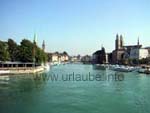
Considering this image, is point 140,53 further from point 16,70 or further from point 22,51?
point 16,70

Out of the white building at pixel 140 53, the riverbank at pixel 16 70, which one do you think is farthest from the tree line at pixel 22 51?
the white building at pixel 140 53

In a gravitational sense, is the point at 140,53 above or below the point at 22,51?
above

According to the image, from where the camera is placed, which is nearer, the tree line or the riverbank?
the riverbank

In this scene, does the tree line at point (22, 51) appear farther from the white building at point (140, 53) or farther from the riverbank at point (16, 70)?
the white building at point (140, 53)

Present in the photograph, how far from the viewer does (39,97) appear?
118 feet

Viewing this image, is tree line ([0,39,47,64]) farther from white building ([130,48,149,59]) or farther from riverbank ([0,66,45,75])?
white building ([130,48,149,59])

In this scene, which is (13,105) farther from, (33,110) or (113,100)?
(113,100)

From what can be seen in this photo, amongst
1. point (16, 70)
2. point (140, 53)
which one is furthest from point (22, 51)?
point (140, 53)

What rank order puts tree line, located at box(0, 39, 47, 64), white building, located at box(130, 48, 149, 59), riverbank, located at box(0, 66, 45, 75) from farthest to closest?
white building, located at box(130, 48, 149, 59), tree line, located at box(0, 39, 47, 64), riverbank, located at box(0, 66, 45, 75)

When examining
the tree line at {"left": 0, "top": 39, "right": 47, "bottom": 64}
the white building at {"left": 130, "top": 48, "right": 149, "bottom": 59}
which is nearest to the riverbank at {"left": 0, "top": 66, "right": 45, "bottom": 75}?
the tree line at {"left": 0, "top": 39, "right": 47, "bottom": 64}

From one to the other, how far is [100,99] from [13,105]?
10168mm

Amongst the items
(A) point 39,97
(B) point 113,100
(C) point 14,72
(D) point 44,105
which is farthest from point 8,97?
(C) point 14,72

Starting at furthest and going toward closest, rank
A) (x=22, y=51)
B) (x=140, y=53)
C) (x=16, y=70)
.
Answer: (x=140, y=53), (x=22, y=51), (x=16, y=70)

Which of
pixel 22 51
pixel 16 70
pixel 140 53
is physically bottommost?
pixel 16 70
